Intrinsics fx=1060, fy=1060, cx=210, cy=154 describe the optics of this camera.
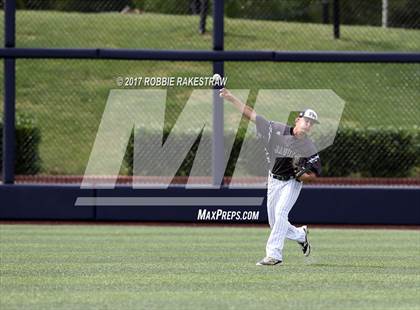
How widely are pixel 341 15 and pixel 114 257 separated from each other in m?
8.21

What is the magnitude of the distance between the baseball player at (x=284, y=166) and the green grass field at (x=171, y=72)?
6569mm

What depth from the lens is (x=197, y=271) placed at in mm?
10672

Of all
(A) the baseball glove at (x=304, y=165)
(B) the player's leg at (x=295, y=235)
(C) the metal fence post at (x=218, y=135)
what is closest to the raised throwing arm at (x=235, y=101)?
(A) the baseball glove at (x=304, y=165)

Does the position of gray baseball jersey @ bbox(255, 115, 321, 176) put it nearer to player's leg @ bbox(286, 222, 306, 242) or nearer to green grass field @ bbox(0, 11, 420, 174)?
player's leg @ bbox(286, 222, 306, 242)

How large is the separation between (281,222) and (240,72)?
302 inches

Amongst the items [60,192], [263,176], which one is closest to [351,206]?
[263,176]

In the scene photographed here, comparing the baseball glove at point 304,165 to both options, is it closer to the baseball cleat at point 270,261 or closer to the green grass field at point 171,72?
the baseball cleat at point 270,261

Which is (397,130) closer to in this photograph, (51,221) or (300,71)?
(300,71)

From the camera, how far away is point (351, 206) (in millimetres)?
17031

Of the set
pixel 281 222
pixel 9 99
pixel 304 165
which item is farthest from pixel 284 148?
pixel 9 99

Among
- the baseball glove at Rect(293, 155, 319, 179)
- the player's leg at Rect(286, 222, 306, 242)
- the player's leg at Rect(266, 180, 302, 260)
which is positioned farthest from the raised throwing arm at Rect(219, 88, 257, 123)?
the player's leg at Rect(286, 222, 306, 242)

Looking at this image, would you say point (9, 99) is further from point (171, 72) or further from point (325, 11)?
point (325, 11)

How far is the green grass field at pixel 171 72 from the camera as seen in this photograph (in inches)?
718

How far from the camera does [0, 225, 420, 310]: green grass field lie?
8.51 metres
